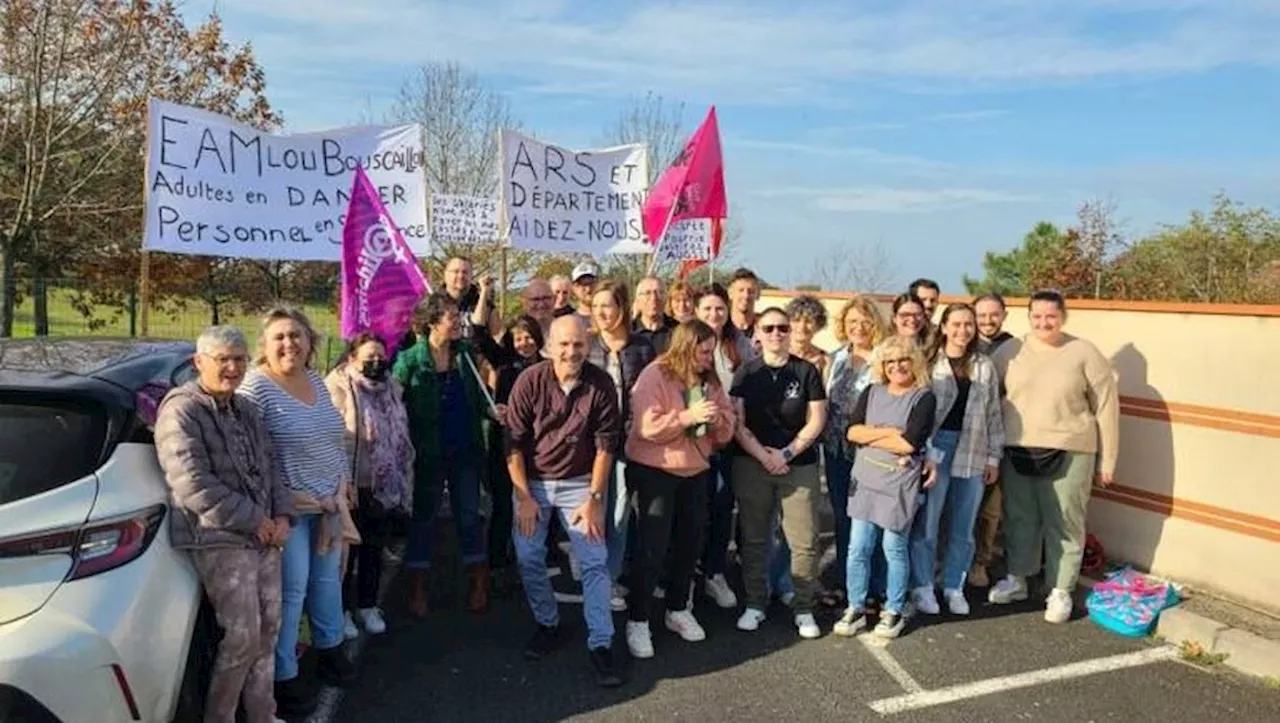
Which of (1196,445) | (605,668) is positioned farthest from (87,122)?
(1196,445)

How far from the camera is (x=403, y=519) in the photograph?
4.74m

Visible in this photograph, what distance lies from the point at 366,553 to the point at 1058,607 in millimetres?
3963

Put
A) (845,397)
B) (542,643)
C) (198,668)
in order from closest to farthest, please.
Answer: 1. (198,668)
2. (542,643)
3. (845,397)

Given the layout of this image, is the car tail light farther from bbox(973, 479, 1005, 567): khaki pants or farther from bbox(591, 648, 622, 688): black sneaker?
bbox(973, 479, 1005, 567): khaki pants

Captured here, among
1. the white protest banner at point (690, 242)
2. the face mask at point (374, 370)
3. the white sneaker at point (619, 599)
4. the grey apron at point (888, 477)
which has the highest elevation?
the white protest banner at point (690, 242)

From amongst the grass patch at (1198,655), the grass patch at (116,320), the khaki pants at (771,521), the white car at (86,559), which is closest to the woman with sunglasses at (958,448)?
the khaki pants at (771,521)

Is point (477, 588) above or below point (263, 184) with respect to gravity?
below

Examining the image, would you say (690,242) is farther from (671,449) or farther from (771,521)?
(671,449)

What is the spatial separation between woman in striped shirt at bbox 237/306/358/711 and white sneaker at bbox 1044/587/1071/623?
401 cm

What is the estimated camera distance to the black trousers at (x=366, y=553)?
15.0 feet

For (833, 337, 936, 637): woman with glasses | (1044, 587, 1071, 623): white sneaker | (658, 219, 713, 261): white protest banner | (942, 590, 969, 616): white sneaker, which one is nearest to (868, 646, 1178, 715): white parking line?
(1044, 587, 1071, 623): white sneaker

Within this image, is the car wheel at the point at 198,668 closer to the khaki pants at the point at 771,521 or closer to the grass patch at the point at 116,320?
the khaki pants at the point at 771,521

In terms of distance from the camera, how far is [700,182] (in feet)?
25.3

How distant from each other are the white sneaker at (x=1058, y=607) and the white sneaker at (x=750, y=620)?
1.74m
